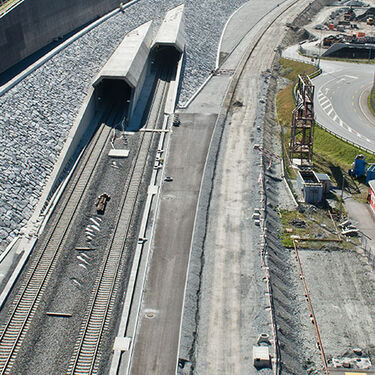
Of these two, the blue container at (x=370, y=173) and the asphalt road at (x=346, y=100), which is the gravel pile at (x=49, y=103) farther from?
the blue container at (x=370, y=173)

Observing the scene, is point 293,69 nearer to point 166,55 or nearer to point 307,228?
point 166,55

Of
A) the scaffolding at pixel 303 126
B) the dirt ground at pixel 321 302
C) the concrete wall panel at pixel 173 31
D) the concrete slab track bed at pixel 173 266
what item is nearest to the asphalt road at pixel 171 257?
the concrete slab track bed at pixel 173 266

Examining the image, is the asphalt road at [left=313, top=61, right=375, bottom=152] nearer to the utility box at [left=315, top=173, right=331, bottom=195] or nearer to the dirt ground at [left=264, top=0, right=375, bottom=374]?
the utility box at [left=315, top=173, right=331, bottom=195]

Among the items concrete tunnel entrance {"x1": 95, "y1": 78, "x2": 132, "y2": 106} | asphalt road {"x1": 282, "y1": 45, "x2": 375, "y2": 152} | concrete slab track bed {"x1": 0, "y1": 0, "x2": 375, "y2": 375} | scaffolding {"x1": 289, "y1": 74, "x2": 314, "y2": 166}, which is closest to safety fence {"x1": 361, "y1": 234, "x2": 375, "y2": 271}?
concrete slab track bed {"x1": 0, "y1": 0, "x2": 375, "y2": 375}

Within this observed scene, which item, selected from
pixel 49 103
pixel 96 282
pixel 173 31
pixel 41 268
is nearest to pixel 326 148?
pixel 49 103

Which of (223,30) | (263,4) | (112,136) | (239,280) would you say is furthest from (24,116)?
(263,4)
